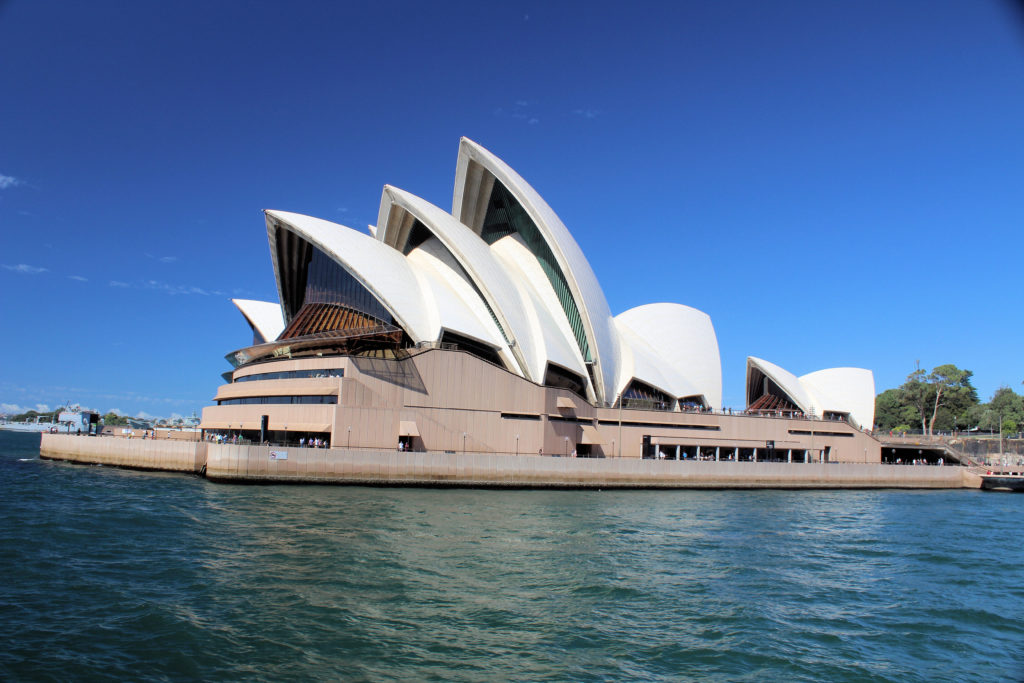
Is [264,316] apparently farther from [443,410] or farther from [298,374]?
[443,410]

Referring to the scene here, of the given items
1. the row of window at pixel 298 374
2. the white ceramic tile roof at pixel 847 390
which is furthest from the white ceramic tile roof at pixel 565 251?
the white ceramic tile roof at pixel 847 390

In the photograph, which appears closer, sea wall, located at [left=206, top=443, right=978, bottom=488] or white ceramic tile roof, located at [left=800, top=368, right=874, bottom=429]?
sea wall, located at [left=206, top=443, right=978, bottom=488]

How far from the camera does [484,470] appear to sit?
34344 millimetres

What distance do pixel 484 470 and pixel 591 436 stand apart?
33.7ft

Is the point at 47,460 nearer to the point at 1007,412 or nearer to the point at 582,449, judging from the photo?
the point at 582,449

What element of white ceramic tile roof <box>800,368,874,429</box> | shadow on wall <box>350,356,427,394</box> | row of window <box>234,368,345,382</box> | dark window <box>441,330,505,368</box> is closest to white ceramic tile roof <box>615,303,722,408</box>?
white ceramic tile roof <box>800,368,874,429</box>

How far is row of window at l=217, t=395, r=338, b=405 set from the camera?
35.8 m

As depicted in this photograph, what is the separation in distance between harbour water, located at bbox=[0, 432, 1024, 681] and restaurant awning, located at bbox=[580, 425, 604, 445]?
1790cm

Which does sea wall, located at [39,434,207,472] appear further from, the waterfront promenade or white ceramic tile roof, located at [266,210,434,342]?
white ceramic tile roof, located at [266,210,434,342]

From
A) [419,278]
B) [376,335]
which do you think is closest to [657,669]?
[376,335]

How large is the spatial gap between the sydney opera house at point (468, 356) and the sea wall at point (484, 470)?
244 cm

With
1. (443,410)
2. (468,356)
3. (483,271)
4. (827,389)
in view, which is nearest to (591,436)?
(468,356)

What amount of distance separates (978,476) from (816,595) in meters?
48.7

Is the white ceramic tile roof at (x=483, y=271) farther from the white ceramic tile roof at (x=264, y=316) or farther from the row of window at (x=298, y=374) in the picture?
the white ceramic tile roof at (x=264, y=316)
